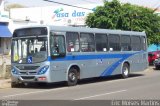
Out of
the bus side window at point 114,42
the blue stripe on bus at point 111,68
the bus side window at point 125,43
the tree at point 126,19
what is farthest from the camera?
the tree at point 126,19

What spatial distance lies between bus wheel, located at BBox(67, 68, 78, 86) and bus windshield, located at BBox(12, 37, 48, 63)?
6.40ft

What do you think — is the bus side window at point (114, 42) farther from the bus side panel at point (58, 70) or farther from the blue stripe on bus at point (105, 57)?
the bus side panel at point (58, 70)

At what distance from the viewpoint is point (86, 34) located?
73.8 ft

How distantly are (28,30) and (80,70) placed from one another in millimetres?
3397

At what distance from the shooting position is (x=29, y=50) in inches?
801

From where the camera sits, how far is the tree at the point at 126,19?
37344mm

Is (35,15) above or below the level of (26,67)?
above

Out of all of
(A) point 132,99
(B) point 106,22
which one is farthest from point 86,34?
(B) point 106,22

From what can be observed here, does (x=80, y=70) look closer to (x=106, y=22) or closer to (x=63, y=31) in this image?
(x=63, y=31)

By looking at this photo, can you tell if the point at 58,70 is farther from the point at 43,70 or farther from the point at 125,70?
the point at 125,70

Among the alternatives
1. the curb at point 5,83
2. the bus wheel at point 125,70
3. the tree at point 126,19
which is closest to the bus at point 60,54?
the curb at point 5,83

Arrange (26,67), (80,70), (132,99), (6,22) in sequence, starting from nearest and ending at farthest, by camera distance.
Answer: (132,99)
(26,67)
(80,70)
(6,22)

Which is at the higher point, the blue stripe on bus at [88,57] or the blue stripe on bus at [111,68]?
the blue stripe on bus at [88,57]

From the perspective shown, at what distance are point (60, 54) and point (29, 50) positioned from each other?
1.47m
